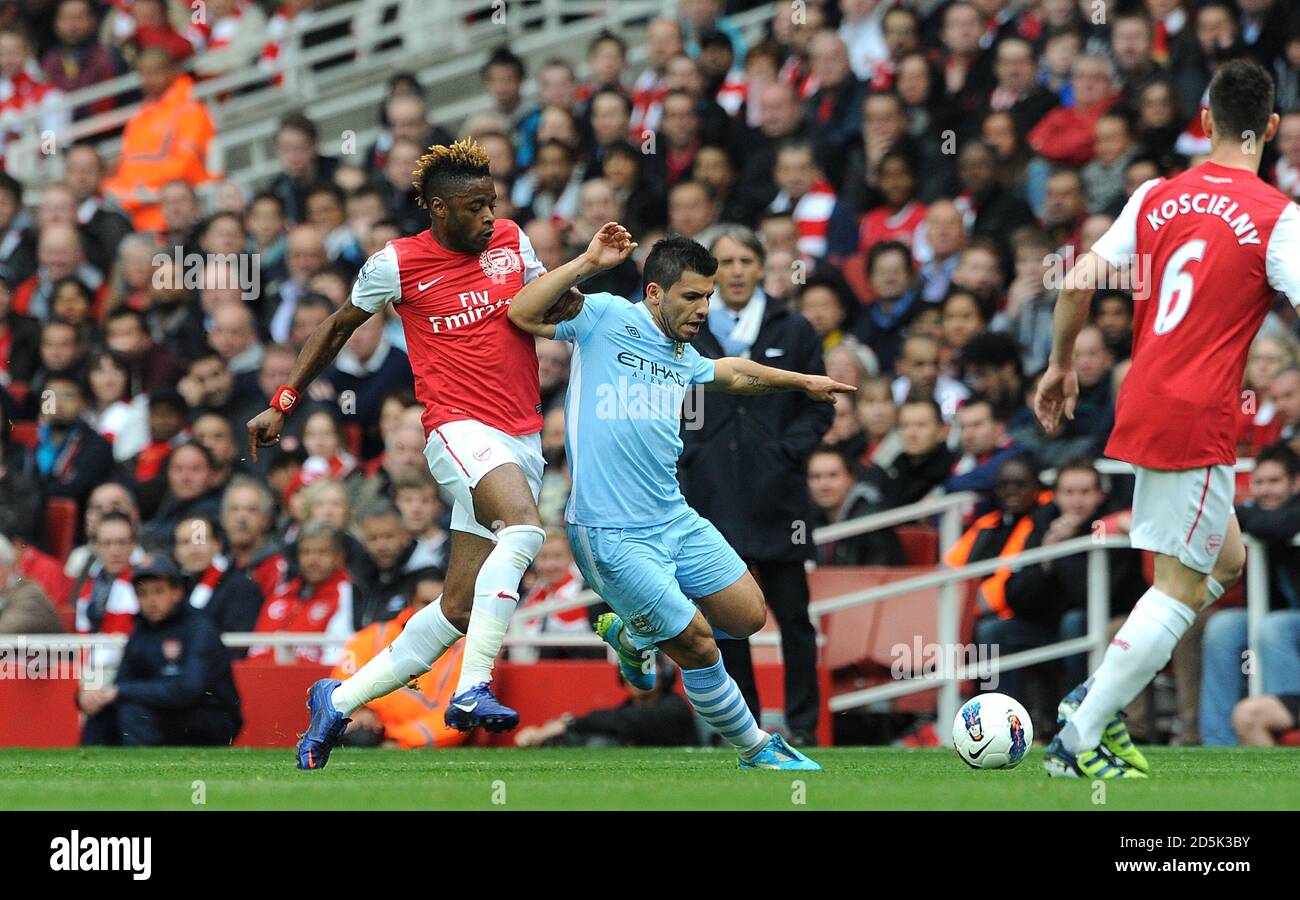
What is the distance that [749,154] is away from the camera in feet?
52.6

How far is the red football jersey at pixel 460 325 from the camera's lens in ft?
28.8

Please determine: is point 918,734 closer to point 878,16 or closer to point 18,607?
point 18,607

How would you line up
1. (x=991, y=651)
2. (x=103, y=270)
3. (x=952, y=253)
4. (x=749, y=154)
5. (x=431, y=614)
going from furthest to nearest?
(x=103, y=270) → (x=749, y=154) → (x=952, y=253) → (x=991, y=651) → (x=431, y=614)

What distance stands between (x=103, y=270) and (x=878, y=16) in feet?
20.6

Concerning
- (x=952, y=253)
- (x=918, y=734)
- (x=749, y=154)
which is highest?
(x=749, y=154)

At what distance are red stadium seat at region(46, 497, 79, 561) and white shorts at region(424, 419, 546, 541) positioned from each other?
6679 millimetres

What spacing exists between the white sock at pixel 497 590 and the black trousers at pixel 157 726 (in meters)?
3.84

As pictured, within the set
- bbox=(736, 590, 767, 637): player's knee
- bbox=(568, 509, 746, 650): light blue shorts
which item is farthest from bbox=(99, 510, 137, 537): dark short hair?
bbox=(736, 590, 767, 637): player's knee

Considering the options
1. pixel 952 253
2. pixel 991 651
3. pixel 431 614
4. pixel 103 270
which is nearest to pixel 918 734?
pixel 991 651

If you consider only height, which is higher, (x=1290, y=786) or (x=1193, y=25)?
(x=1193, y=25)

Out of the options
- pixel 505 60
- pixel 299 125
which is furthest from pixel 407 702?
pixel 505 60

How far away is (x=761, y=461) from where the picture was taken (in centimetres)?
1098

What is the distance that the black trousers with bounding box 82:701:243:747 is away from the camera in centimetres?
1184

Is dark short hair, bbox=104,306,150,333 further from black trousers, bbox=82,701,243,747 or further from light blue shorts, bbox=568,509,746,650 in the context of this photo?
light blue shorts, bbox=568,509,746,650
